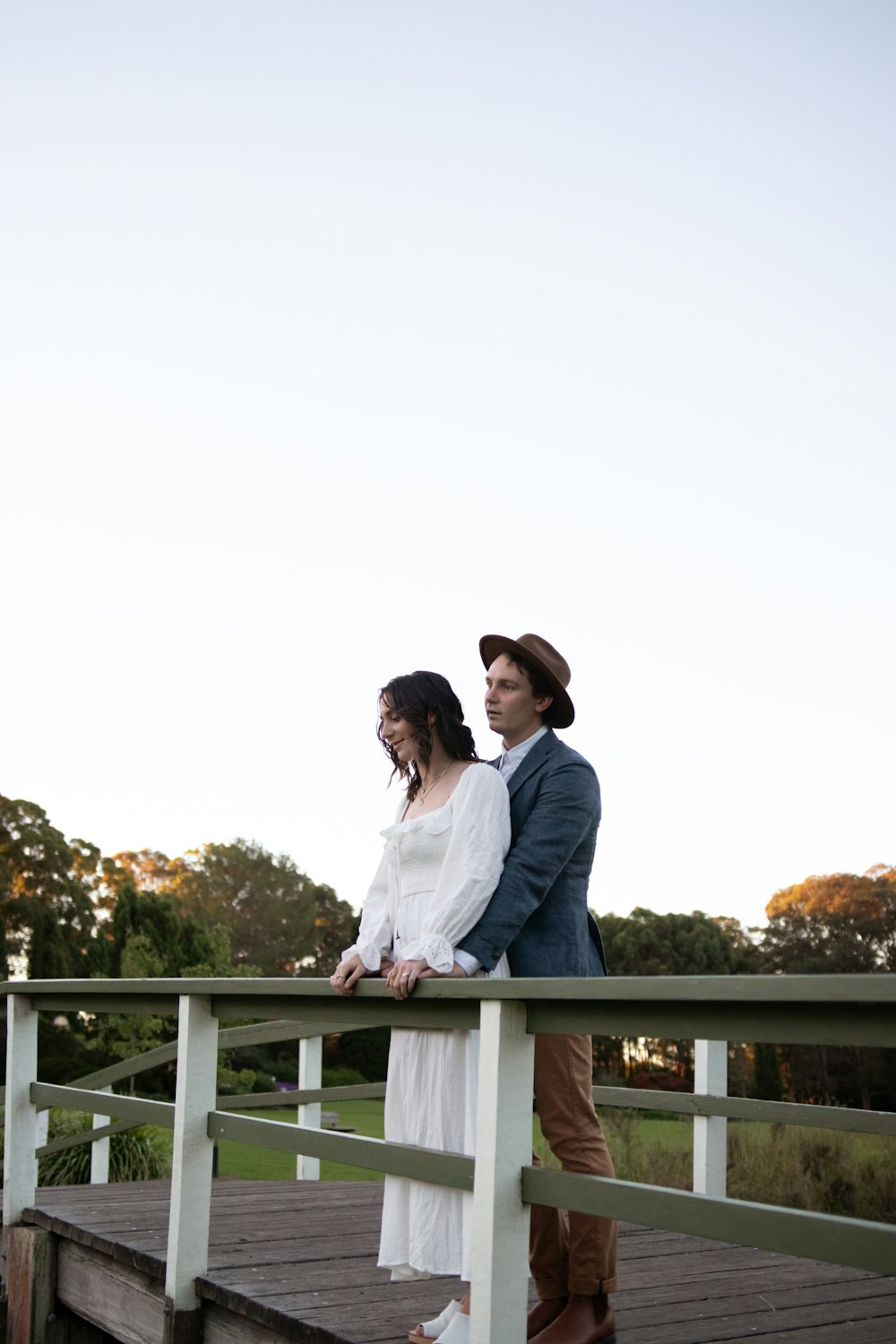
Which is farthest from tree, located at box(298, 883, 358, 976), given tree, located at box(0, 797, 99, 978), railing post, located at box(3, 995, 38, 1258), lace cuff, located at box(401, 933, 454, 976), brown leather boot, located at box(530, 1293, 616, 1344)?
lace cuff, located at box(401, 933, 454, 976)

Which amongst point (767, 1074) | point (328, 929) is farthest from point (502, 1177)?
point (328, 929)

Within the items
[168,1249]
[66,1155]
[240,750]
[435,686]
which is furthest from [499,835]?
[240,750]

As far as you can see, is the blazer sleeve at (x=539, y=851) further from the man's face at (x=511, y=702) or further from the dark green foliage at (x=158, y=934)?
the dark green foliage at (x=158, y=934)

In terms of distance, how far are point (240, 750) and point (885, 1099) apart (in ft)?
75.5

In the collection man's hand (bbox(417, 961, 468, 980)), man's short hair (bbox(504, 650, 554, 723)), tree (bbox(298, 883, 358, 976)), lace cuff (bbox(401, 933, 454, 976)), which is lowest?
tree (bbox(298, 883, 358, 976))

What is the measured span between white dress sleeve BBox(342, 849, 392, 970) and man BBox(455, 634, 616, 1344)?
31 centimetres

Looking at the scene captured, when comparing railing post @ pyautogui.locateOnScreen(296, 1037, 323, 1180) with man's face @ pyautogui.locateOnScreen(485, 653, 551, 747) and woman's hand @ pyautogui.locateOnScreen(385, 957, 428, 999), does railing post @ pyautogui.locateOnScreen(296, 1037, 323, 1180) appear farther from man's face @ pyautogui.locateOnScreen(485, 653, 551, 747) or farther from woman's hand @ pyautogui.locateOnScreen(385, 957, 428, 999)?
woman's hand @ pyautogui.locateOnScreen(385, 957, 428, 999)

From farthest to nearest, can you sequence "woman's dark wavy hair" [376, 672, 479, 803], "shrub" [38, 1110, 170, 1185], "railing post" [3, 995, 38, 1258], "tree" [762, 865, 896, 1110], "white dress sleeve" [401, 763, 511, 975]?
"tree" [762, 865, 896, 1110] → "shrub" [38, 1110, 170, 1185] → "railing post" [3, 995, 38, 1258] → "woman's dark wavy hair" [376, 672, 479, 803] → "white dress sleeve" [401, 763, 511, 975]

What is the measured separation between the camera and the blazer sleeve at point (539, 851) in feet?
9.55

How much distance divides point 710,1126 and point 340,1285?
1.59 m

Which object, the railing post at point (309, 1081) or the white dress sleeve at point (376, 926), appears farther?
the railing post at point (309, 1081)

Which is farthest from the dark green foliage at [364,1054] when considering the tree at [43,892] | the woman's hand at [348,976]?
the woman's hand at [348,976]

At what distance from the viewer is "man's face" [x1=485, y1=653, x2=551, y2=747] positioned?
10.6ft

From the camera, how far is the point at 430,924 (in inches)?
114
